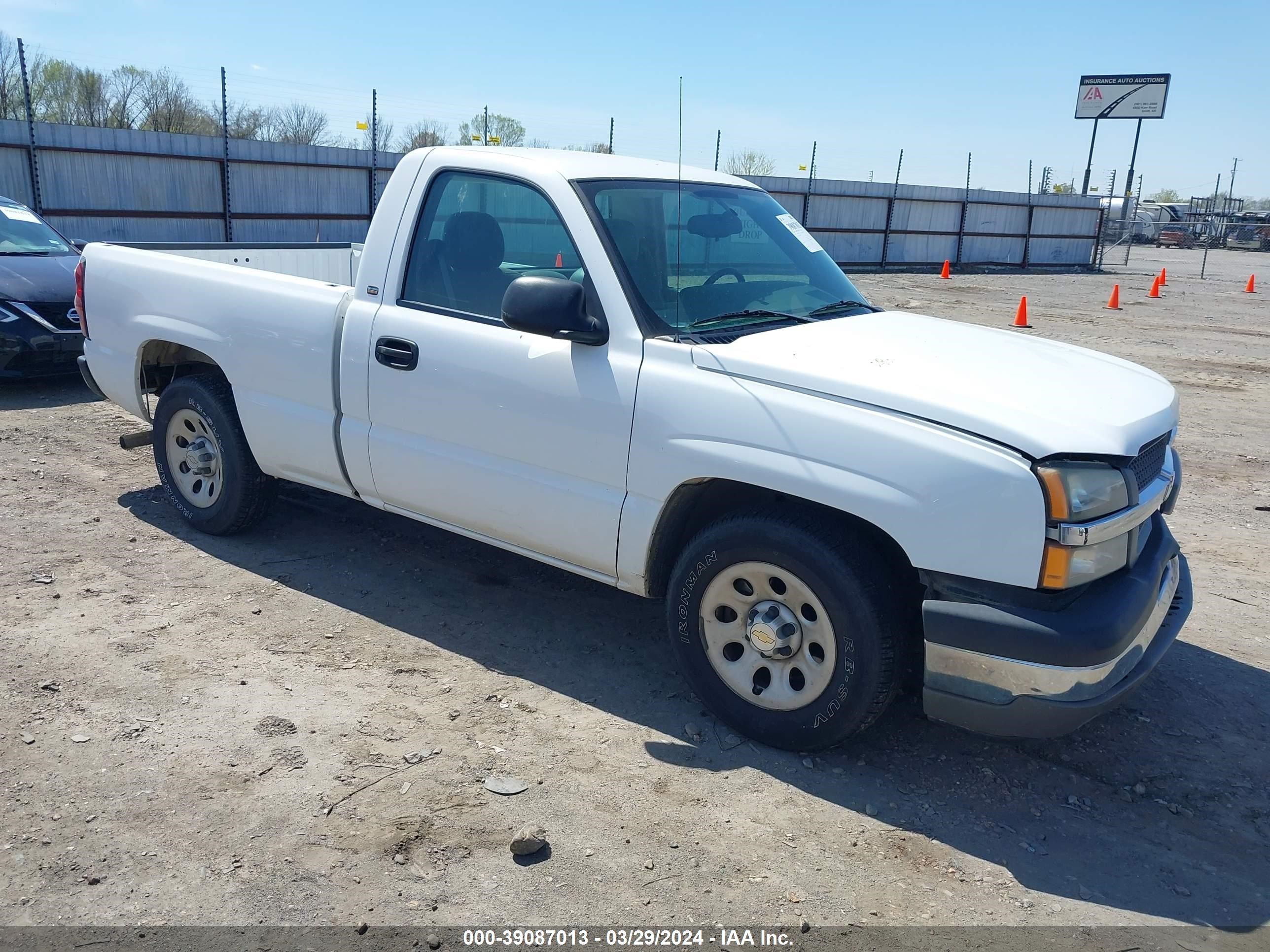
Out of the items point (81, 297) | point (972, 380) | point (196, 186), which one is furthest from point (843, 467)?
point (196, 186)

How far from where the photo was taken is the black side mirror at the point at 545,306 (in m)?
3.65

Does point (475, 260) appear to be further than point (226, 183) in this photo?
No

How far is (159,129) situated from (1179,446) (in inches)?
1150

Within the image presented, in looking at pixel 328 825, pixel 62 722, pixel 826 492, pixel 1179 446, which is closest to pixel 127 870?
pixel 328 825

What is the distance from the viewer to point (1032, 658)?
3.08m

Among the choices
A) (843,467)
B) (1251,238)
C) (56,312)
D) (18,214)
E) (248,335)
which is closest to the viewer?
(843,467)

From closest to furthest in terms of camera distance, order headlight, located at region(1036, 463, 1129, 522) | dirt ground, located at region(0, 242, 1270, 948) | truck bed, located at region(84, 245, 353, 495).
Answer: dirt ground, located at region(0, 242, 1270, 948)
headlight, located at region(1036, 463, 1129, 522)
truck bed, located at region(84, 245, 353, 495)

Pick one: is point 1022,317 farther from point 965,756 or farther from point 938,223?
point 938,223

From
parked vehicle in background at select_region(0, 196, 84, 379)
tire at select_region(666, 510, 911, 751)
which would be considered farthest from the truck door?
parked vehicle in background at select_region(0, 196, 84, 379)

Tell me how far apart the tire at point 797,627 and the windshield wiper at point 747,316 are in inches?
30.4

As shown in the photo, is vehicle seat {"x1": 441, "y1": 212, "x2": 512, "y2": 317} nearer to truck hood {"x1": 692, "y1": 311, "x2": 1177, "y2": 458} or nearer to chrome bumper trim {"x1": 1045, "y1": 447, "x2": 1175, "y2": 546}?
truck hood {"x1": 692, "y1": 311, "x2": 1177, "y2": 458}

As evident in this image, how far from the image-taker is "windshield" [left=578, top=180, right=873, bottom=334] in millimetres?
3967

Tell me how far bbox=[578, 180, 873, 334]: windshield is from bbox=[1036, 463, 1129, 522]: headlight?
53.5 inches

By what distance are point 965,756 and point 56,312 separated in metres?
8.14
